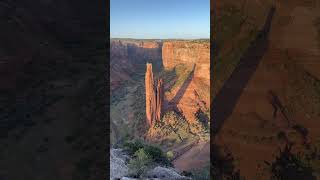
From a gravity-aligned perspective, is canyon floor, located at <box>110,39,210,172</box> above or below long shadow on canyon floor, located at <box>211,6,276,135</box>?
below

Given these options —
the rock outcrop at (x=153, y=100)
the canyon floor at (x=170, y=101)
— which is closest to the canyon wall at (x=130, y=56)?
the canyon floor at (x=170, y=101)

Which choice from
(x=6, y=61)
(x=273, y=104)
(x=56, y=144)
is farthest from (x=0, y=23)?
(x=273, y=104)

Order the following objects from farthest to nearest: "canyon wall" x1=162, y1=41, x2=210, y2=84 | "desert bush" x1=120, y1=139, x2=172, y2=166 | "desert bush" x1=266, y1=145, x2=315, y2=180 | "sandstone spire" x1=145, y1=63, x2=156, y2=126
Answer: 1. "canyon wall" x1=162, y1=41, x2=210, y2=84
2. "sandstone spire" x1=145, y1=63, x2=156, y2=126
3. "desert bush" x1=120, y1=139, x2=172, y2=166
4. "desert bush" x1=266, y1=145, x2=315, y2=180

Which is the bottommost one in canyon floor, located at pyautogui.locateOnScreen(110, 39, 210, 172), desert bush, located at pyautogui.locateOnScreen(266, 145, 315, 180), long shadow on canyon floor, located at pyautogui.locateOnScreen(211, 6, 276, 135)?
canyon floor, located at pyautogui.locateOnScreen(110, 39, 210, 172)

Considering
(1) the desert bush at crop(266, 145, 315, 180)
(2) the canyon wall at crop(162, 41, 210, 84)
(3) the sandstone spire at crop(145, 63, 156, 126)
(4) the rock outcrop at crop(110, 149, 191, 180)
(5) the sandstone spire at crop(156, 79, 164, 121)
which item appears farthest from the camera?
(2) the canyon wall at crop(162, 41, 210, 84)

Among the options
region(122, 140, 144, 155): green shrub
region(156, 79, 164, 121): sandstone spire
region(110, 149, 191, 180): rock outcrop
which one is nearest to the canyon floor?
region(156, 79, 164, 121): sandstone spire

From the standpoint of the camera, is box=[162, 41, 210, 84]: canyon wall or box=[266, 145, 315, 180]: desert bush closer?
box=[266, 145, 315, 180]: desert bush

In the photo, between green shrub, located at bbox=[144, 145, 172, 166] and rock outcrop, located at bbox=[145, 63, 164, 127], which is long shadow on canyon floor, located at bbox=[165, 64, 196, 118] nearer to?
rock outcrop, located at bbox=[145, 63, 164, 127]

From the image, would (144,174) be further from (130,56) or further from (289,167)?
(130,56)
